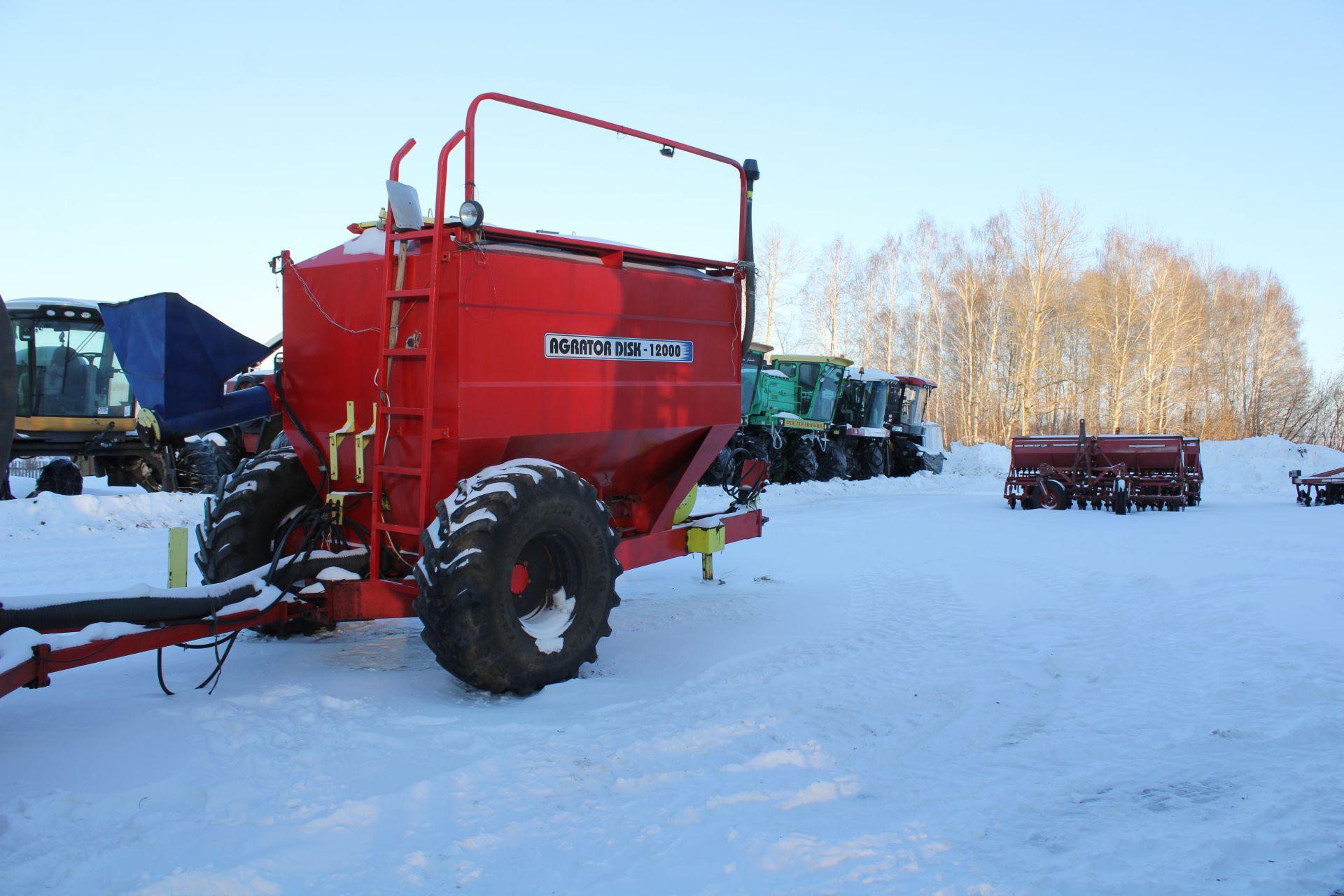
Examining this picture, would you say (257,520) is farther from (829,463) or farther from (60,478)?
(829,463)

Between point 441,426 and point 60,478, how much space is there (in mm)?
10603

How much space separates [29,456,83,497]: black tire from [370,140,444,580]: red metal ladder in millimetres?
10071

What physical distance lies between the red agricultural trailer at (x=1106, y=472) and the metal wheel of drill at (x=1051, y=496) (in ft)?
0.04

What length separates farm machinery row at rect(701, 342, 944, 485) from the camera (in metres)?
21.2

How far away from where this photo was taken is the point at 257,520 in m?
5.59

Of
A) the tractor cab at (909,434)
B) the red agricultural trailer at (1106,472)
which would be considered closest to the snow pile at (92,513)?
the red agricultural trailer at (1106,472)

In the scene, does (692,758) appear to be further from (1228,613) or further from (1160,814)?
(1228,613)

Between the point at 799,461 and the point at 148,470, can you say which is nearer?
the point at 148,470

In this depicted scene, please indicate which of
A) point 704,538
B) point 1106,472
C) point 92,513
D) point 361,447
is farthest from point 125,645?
point 1106,472

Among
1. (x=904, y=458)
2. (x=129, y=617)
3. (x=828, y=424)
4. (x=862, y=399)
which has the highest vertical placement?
(x=862, y=399)

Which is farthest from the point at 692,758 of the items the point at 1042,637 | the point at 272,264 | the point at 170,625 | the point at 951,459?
the point at 951,459

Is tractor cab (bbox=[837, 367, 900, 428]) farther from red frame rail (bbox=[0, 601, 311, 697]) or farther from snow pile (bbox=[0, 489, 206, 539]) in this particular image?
red frame rail (bbox=[0, 601, 311, 697])

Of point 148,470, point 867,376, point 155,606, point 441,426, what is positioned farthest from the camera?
point 867,376

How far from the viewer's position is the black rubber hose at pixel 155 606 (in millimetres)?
3863
